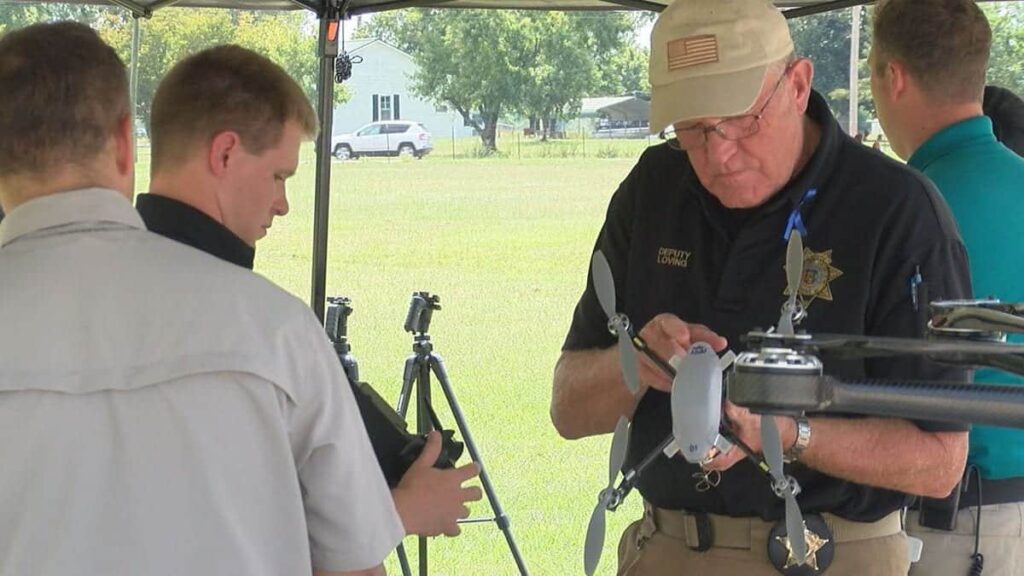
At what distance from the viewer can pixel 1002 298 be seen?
2346 millimetres

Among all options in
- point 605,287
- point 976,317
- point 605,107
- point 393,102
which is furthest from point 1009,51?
point 976,317

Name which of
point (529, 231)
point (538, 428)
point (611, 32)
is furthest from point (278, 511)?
point (529, 231)

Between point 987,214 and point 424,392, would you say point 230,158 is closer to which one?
point 987,214

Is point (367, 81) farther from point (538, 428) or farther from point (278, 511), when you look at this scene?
point (278, 511)

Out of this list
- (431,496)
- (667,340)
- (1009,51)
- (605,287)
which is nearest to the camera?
(605,287)

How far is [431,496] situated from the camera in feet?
6.98

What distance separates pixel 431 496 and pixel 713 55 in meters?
0.88

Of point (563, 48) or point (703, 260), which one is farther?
point (563, 48)

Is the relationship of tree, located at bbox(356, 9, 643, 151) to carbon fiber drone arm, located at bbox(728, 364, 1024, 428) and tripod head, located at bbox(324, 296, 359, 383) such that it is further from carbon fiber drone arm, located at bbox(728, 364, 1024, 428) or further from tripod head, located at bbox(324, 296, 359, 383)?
carbon fiber drone arm, located at bbox(728, 364, 1024, 428)

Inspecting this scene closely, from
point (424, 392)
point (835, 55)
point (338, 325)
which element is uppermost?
point (835, 55)

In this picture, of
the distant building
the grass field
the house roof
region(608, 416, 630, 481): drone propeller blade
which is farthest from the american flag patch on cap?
the house roof

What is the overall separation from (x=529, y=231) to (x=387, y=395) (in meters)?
6.69

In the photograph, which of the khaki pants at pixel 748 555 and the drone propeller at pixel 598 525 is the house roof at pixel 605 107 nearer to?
the khaki pants at pixel 748 555

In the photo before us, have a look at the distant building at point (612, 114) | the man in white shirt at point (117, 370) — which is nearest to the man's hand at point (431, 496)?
the man in white shirt at point (117, 370)
